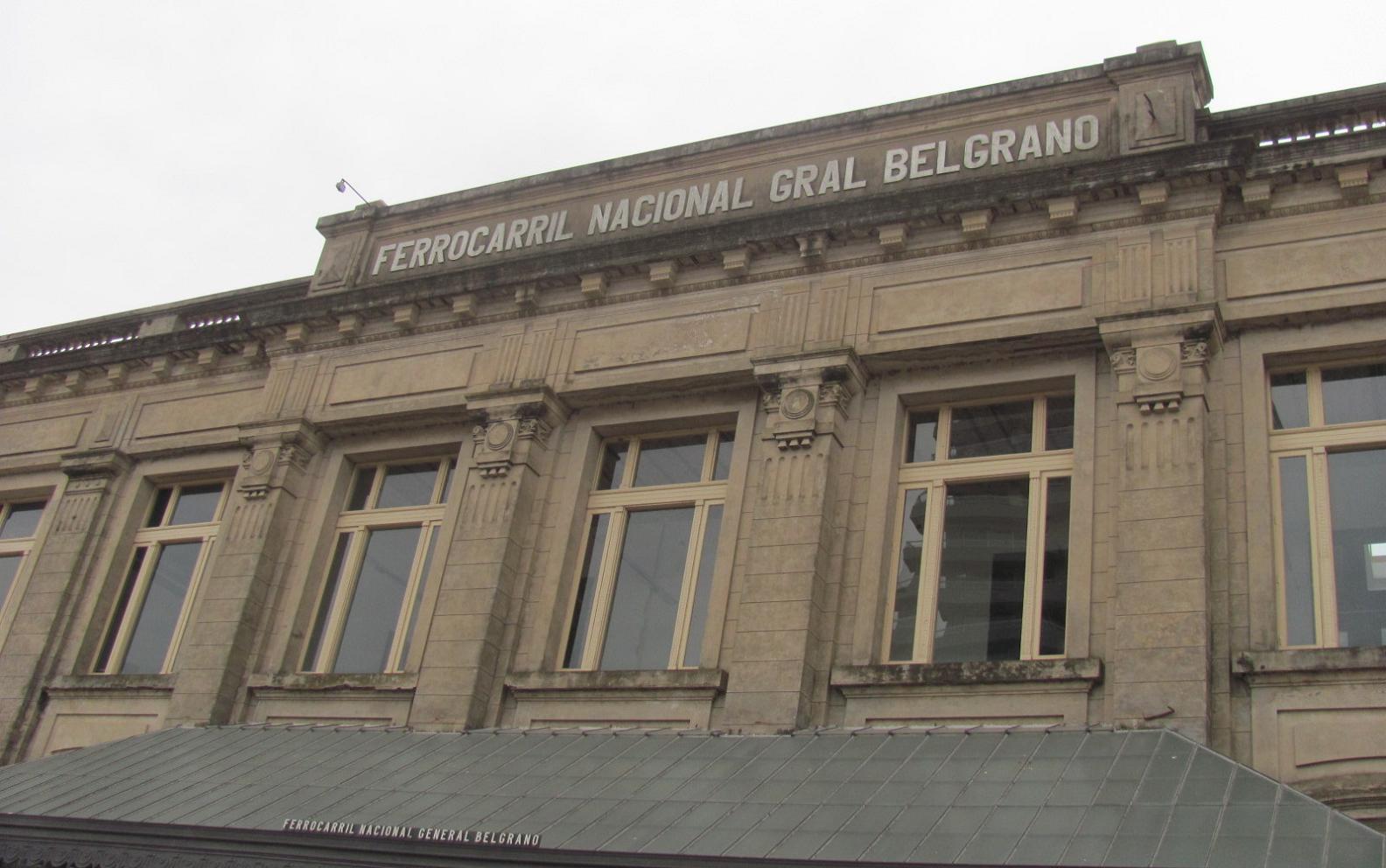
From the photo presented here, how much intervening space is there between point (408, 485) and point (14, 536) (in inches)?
258

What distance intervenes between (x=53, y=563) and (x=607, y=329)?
27.0 ft

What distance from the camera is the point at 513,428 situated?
51.7 feet

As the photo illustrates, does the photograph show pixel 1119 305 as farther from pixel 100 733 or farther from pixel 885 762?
pixel 100 733

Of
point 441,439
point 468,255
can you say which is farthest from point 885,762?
point 468,255

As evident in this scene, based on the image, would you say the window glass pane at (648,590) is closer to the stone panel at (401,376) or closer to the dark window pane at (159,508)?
the stone panel at (401,376)

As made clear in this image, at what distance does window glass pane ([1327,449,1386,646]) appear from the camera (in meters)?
11.5

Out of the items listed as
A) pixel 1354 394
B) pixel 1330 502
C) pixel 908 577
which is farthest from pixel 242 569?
pixel 1354 394

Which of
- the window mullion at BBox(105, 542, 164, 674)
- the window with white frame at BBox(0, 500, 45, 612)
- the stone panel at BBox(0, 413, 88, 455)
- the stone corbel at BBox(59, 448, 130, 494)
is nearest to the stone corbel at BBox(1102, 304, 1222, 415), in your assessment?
the window mullion at BBox(105, 542, 164, 674)

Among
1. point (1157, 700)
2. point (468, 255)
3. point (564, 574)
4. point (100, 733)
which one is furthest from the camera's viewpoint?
point (468, 255)

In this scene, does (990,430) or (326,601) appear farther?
(326,601)

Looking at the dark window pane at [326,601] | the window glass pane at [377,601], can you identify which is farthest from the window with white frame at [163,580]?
the window glass pane at [377,601]

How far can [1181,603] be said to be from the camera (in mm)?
11547

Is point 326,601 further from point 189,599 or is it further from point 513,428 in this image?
point 513,428

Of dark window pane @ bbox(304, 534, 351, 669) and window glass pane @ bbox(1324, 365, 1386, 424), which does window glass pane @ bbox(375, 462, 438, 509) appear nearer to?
dark window pane @ bbox(304, 534, 351, 669)
